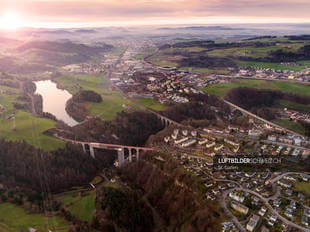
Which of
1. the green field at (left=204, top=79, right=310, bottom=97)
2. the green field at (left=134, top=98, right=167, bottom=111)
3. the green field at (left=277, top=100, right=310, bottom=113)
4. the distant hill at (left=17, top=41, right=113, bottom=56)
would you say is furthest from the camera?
the distant hill at (left=17, top=41, right=113, bottom=56)

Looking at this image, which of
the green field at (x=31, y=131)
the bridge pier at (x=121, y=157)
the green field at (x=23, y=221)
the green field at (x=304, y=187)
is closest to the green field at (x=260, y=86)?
the bridge pier at (x=121, y=157)

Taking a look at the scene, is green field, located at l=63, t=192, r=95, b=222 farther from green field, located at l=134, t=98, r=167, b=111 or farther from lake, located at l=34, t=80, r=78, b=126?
green field, located at l=134, t=98, r=167, b=111

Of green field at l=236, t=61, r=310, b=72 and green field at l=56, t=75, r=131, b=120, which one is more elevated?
green field at l=236, t=61, r=310, b=72

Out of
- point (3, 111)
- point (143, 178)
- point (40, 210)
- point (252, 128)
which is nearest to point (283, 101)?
point (252, 128)

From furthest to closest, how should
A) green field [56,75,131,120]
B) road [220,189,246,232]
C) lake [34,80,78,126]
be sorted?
1. lake [34,80,78,126]
2. green field [56,75,131,120]
3. road [220,189,246,232]

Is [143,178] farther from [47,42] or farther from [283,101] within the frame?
[47,42]

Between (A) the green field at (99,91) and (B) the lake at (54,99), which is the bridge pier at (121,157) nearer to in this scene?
(A) the green field at (99,91)

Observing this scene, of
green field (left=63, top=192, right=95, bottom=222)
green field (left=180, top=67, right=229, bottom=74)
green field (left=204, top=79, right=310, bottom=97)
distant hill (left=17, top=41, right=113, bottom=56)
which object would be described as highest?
distant hill (left=17, top=41, right=113, bottom=56)

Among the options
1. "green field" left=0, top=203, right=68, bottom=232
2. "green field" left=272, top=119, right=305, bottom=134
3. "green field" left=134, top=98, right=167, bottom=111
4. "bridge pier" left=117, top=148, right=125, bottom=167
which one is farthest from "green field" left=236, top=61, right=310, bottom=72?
"green field" left=0, top=203, right=68, bottom=232
